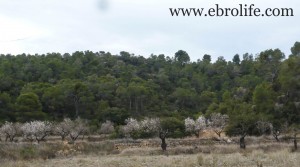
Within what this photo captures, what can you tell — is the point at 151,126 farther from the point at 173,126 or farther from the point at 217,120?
the point at 217,120

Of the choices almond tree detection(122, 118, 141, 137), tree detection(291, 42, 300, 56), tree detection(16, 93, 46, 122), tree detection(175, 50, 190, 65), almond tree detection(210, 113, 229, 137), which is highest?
tree detection(175, 50, 190, 65)

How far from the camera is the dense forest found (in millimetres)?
68312

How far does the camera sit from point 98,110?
262 ft

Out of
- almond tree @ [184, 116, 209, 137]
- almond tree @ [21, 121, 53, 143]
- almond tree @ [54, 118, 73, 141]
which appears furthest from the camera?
almond tree @ [184, 116, 209, 137]

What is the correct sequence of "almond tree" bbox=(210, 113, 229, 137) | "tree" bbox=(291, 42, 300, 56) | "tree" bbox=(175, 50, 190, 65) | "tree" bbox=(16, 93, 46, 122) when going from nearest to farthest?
"almond tree" bbox=(210, 113, 229, 137) → "tree" bbox=(16, 93, 46, 122) → "tree" bbox=(291, 42, 300, 56) → "tree" bbox=(175, 50, 190, 65)

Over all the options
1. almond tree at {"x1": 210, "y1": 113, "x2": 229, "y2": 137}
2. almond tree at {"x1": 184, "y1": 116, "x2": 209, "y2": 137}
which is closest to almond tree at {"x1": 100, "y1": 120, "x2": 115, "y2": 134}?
almond tree at {"x1": 184, "y1": 116, "x2": 209, "y2": 137}

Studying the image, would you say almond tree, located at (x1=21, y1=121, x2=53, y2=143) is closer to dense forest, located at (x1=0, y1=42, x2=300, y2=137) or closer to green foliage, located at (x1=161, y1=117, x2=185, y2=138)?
dense forest, located at (x1=0, y1=42, x2=300, y2=137)

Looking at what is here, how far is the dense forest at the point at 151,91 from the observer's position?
6831 centimetres

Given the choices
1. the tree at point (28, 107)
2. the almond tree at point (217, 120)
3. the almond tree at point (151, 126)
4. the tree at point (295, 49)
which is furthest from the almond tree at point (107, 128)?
the tree at point (295, 49)

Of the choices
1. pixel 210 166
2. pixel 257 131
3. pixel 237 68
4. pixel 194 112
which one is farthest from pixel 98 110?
pixel 210 166

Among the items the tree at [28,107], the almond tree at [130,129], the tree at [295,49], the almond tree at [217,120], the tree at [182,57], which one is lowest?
the almond tree at [130,129]

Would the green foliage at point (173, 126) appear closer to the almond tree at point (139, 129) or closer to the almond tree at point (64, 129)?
the almond tree at point (139, 129)

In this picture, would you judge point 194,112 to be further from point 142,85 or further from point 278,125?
point 278,125

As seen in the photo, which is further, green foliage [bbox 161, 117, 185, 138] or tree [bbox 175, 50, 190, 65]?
tree [bbox 175, 50, 190, 65]
